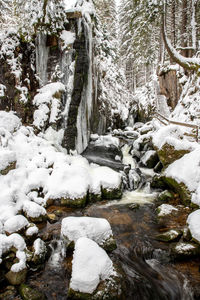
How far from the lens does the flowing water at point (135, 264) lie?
352cm

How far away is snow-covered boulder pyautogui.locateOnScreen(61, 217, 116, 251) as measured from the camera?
4.09m

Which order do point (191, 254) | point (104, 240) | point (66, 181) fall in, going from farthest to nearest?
1. point (66, 181)
2. point (104, 240)
3. point (191, 254)

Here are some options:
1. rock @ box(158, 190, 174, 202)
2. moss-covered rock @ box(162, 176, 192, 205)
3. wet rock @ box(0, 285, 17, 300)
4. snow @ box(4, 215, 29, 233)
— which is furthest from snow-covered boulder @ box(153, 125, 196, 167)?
wet rock @ box(0, 285, 17, 300)

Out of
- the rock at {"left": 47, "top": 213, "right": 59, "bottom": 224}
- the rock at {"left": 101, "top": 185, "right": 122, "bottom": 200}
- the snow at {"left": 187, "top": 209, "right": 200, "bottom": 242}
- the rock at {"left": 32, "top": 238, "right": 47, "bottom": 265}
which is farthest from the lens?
the rock at {"left": 101, "top": 185, "right": 122, "bottom": 200}

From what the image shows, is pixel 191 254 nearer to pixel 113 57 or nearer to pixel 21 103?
pixel 21 103

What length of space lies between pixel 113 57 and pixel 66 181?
16839mm

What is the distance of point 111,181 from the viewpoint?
23.5ft

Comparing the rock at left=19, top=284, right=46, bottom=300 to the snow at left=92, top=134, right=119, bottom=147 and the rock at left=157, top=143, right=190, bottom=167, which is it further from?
the snow at left=92, top=134, right=119, bottom=147

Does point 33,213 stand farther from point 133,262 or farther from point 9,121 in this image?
point 9,121

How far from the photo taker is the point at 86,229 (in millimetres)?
4113

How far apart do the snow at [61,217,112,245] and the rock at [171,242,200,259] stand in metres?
1.48

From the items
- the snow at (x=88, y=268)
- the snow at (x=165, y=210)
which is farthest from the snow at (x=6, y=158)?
the snow at (x=165, y=210)

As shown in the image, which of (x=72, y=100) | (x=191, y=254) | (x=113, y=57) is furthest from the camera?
(x=113, y=57)

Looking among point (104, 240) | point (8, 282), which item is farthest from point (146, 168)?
point (8, 282)
